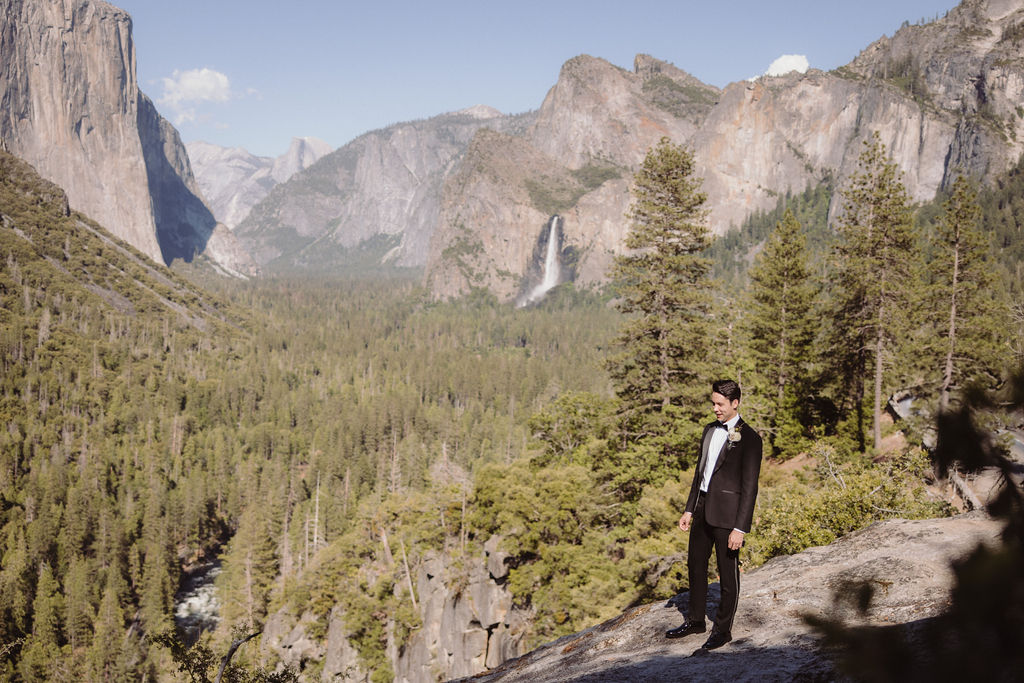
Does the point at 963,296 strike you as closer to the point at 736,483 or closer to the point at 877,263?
the point at 877,263

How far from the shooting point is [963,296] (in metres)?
25.1

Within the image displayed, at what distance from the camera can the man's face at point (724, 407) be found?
6.41 m

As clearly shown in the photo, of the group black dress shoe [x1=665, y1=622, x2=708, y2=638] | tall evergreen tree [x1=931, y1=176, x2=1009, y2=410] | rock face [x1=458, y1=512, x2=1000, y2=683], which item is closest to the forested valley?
tall evergreen tree [x1=931, y1=176, x2=1009, y2=410]

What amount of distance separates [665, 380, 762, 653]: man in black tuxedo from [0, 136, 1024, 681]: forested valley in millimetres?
3127

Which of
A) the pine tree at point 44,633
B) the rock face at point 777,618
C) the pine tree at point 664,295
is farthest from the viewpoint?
the pine tree at point 44,633

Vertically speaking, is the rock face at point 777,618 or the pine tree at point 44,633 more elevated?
the rock face at point 777,618

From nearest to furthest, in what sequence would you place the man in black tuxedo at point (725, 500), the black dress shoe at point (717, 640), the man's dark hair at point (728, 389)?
the black dress shoe at point (717, 640), the man in black tuxedo at point (725, 500), the man's dark hair at point (728, 389)

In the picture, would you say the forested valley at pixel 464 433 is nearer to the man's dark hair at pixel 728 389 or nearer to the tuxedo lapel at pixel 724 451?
the man's dark hair at pixel 728 389

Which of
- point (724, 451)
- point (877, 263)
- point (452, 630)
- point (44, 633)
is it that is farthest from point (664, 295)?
point (44, 633)

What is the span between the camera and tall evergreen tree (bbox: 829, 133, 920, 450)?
2459cm

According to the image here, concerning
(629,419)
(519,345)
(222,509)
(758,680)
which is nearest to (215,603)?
(222,509)

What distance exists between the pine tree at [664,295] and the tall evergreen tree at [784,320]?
996 centimetres

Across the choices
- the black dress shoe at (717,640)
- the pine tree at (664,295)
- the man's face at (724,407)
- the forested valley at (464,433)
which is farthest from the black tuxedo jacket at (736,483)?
the pine tree at (664,295)

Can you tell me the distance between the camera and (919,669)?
2.09m
